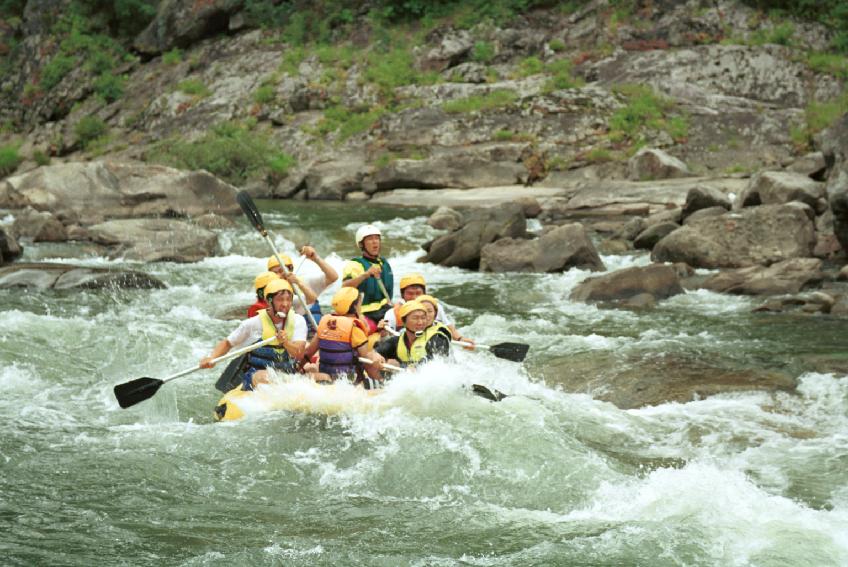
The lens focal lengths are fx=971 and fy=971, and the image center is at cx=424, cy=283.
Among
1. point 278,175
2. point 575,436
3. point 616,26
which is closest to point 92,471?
point 575,436

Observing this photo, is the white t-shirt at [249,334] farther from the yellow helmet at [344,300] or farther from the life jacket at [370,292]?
the life jacket at [370,292]

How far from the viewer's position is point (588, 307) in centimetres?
1176

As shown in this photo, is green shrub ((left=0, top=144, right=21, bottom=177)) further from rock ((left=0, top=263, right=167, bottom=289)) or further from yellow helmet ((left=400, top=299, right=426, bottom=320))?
yellow helmet ((left=400, top=299, right=426, bottom=320))

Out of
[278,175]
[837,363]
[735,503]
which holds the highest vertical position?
[735,503]

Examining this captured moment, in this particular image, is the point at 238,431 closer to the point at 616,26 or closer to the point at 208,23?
the point at 616,26

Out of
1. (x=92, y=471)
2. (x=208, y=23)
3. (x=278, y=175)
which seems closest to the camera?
(x=92, y=471)

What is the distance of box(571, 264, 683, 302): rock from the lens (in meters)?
12.1

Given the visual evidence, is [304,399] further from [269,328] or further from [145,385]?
[145,385]

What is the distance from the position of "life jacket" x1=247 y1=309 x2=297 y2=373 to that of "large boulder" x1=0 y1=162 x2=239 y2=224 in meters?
12.6

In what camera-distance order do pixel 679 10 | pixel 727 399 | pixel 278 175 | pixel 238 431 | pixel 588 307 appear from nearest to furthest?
pixel 238 431 < pixel 727 399 < pixel 588 307 < pixel 278 175 < pixel 679 10

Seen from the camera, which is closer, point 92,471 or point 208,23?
point 92,471

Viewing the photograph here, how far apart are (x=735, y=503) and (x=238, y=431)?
133 inches

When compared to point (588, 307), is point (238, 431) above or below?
above

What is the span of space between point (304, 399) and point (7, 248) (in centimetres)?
958
